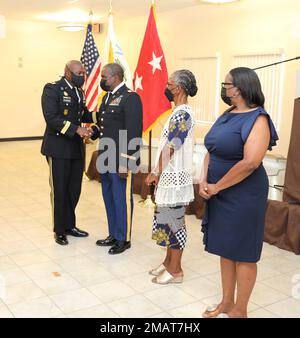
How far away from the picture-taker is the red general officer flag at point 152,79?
514 centimetres

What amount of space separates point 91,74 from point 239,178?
14.9 ft

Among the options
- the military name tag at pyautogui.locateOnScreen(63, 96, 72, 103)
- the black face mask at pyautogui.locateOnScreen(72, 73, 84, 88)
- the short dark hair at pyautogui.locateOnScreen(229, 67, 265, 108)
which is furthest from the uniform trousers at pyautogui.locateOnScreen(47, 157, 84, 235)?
the short dark hair at pyautogui.locateOnScreen(229, 67, 265, 108)

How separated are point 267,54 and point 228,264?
16.1 ft

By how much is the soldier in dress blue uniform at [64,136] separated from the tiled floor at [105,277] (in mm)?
391

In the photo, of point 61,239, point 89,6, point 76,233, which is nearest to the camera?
point 61,239

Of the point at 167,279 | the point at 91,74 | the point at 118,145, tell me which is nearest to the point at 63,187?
the point at 118,145

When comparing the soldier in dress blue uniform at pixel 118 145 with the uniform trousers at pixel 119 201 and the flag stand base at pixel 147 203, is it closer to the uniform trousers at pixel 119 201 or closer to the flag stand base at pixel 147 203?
the uniform trousers at pixel 119 201

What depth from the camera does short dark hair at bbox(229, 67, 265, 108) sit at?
A: 2258 mm

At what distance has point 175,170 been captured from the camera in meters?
2.93

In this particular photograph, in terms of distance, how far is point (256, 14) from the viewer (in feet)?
22.1

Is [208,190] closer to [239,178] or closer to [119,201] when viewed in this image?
[239,178]

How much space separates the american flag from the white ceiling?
1.42 metres

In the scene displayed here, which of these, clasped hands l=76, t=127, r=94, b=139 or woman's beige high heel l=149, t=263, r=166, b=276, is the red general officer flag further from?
woman's beige high heel l=149, t=263, r=166, b=276

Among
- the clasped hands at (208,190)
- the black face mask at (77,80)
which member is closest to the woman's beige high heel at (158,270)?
the clasped hands at (208,190)
